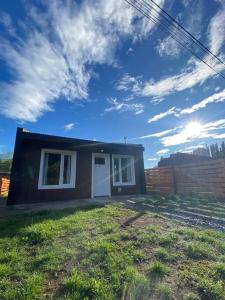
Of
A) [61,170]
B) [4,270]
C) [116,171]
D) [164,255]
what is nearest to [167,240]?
[164,255]

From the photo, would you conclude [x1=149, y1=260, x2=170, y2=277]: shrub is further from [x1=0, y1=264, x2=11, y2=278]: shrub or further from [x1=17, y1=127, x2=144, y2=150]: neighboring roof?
[x1=17, y1=127, x2=144, y2=150]: neighboring roof

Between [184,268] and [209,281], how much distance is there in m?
0.40

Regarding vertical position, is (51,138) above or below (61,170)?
above

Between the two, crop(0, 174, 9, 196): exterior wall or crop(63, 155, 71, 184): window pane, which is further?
crop(0, 174, 9, 196): exterior wall

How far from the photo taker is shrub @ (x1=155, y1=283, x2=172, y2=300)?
2055 millimetres

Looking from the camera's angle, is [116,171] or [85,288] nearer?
[85,288]

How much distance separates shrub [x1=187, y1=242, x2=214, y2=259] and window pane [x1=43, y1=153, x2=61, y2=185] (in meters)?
7.40

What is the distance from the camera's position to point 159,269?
259cm

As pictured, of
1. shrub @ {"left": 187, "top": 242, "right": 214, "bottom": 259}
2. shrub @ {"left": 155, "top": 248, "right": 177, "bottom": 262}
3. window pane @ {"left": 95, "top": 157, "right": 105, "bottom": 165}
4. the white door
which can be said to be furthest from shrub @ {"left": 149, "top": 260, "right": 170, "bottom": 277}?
window pane @ {"left": 95, "top": 157, "right": 105, "bottom": 165}

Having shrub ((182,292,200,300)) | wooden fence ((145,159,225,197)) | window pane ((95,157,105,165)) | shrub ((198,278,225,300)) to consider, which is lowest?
shrub ((182,292,200,300))

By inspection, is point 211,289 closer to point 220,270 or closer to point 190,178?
point 220,270

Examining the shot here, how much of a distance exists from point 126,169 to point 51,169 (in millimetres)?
4837

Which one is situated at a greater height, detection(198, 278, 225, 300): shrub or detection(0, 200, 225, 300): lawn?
detection(0, 200, 225, 300): lawn

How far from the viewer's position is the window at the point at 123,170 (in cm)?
1154
